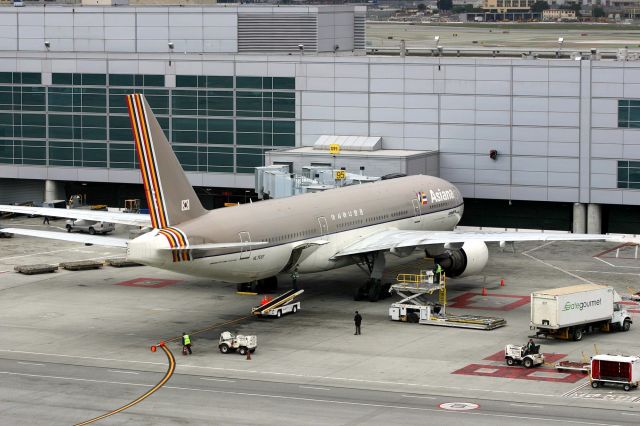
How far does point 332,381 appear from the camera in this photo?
194 ft

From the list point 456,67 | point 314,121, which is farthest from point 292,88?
point 456,67

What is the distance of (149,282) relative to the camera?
85.2 metres

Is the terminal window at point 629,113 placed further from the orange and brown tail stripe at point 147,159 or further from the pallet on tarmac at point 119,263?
the orange and brown tail stripe at point 147,159

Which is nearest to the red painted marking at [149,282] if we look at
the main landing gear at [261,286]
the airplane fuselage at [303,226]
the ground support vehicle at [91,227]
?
the main landing gear at [261,286]

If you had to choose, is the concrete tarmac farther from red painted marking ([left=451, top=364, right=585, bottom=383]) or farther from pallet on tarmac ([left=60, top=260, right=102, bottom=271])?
pallet on tarmac ([left=60, top=260, right=102, bottom=271])

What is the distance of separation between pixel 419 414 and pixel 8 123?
71588 mm

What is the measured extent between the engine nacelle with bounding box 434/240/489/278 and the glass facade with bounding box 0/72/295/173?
27.9 meters

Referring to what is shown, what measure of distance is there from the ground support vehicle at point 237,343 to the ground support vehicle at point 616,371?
16737mm

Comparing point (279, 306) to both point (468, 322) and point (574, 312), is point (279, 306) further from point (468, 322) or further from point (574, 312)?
point (574, 312)

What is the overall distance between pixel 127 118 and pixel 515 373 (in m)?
59.0

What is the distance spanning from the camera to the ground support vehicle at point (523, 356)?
2413 inches

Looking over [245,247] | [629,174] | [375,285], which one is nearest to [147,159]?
[245,247]

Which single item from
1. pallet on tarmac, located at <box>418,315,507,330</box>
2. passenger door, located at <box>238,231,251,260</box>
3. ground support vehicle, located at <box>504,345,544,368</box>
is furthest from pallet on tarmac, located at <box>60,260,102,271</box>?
ground support vehicle, located at <box>504,345,544,368</box>

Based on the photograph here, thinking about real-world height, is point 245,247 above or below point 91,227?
above
